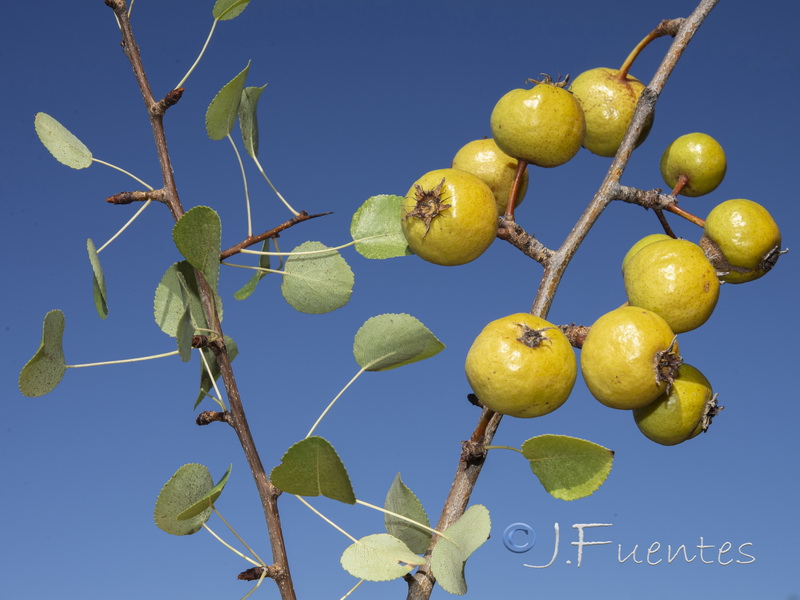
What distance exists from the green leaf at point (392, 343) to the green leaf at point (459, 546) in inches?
14.1

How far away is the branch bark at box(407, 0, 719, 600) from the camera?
1.76m

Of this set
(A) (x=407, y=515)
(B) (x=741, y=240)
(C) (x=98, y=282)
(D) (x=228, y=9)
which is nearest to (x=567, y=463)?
(A) (x=407, y=515)

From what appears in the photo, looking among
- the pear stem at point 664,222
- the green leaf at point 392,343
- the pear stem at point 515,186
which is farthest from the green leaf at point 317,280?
the pear stem at point 664,222

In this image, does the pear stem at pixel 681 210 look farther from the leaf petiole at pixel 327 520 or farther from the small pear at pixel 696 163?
the leaf petiole at pixel 327 520

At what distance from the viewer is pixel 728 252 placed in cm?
186

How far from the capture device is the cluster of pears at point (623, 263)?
1.56 meters

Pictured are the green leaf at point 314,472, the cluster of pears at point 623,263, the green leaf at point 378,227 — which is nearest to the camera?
the green leaf at point 314,472

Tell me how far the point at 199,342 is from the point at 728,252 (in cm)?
124

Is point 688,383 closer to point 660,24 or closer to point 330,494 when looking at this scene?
point 330,494

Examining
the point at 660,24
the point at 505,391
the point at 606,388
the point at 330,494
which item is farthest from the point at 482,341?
the point at 660,24

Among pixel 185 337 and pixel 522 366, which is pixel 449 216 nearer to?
pixel 522 366

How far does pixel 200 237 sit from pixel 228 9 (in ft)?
2.18

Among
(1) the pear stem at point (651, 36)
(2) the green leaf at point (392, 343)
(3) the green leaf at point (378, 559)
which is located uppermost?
(1) the pear stem at point (651, 36)

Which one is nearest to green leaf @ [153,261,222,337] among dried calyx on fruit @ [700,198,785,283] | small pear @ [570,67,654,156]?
small pear @ [570,67,654,156]
